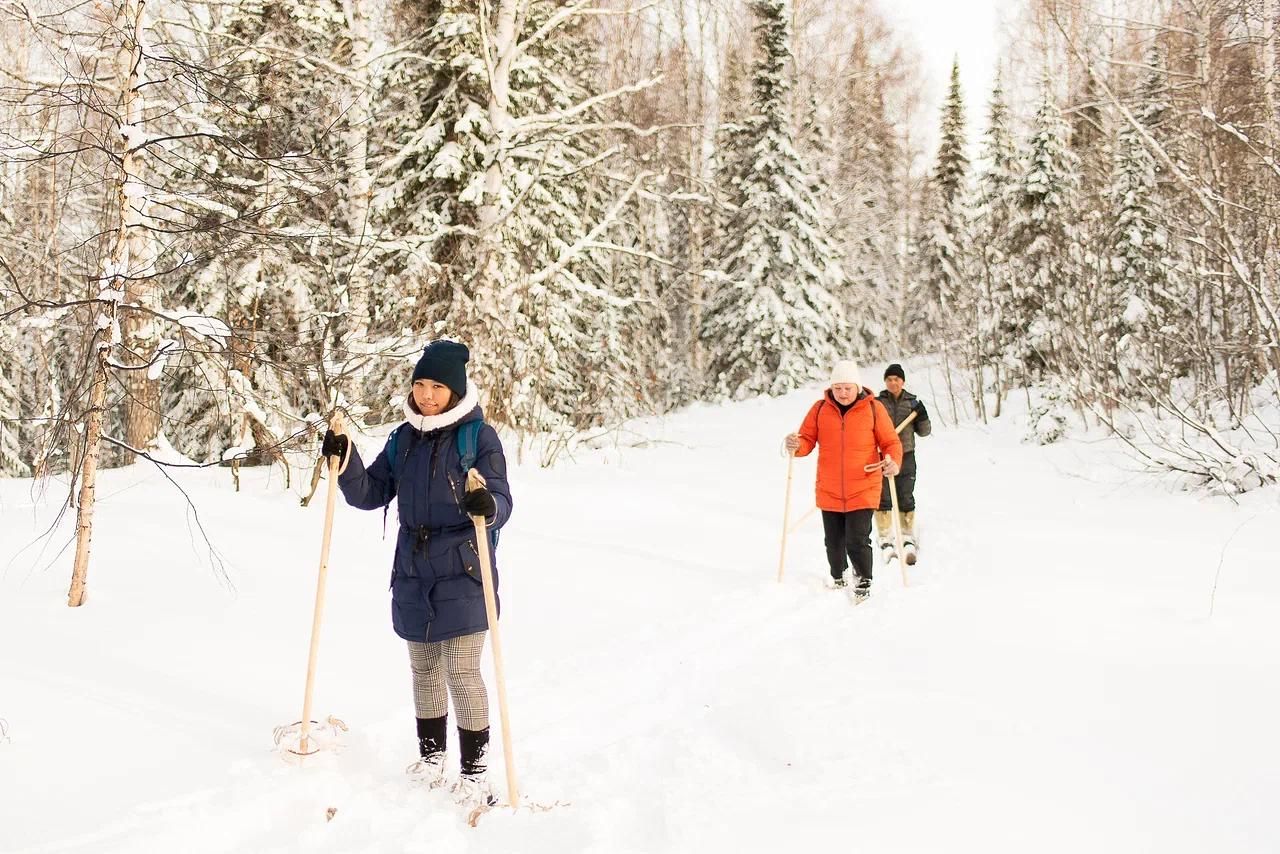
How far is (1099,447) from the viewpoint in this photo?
14.9 metres

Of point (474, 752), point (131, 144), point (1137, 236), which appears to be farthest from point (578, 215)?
point (474, 752)

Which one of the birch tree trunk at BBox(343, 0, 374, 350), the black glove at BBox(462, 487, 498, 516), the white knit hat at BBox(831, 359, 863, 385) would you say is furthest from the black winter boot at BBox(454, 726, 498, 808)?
the birch tree trunk at BBox(343, 0, 374, 350)

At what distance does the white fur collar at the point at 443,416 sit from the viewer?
3.57 meters

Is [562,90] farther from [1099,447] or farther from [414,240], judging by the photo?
[1099,447]

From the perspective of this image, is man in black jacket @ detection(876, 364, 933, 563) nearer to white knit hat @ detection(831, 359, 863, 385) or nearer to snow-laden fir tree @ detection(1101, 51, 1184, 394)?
white knit hat @ detection(831, 359, 863, 385)

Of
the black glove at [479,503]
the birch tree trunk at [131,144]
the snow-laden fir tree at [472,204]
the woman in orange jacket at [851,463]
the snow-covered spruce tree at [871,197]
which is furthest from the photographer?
the snow-covered spruce tree at [871,197]

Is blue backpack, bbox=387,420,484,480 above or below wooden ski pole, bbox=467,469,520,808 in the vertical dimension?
above

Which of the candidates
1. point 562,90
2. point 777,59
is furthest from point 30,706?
point 777,59

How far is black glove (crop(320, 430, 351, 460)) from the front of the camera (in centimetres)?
355

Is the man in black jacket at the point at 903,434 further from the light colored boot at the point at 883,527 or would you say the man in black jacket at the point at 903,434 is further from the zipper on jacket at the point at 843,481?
the zipper on jacket at the point at 843,481

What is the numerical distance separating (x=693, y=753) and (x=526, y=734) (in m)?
0.89

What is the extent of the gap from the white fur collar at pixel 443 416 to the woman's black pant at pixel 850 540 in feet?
14.0

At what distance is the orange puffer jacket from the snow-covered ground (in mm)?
815

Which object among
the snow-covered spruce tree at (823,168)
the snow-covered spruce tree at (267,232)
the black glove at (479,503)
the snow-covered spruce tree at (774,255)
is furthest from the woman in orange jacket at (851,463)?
the snow-covered spruce tree at (823,168)
